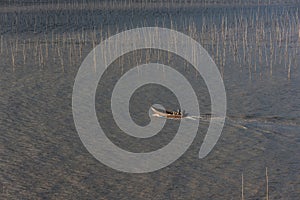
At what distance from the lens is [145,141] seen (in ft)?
28.8

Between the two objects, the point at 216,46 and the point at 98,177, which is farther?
the point at 216,46

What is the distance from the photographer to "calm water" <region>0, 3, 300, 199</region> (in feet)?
23.0

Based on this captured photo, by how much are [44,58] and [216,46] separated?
15.0ft

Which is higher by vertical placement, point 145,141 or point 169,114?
point 169,114

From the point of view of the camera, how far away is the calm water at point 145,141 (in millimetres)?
7008

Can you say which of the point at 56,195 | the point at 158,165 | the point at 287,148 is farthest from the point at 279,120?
the point at 56,195

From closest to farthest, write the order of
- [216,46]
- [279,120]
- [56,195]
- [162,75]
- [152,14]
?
[56,195]
[279,120]
[162,75]
[216,46]
[152,14]

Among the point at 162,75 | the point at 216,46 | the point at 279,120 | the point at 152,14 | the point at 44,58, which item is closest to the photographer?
→ the point at 279,120

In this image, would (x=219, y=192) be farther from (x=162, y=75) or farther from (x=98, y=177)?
(x=162, y=75)

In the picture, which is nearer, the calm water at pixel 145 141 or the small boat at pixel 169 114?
the calm water at pixel 145 141

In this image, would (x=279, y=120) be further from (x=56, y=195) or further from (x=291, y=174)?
(x=56, y=195)

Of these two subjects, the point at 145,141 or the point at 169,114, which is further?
the point at 169,114

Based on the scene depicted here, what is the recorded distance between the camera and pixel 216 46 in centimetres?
1539

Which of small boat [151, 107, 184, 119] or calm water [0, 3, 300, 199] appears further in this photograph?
small boat [151, 107, 184, 119]
